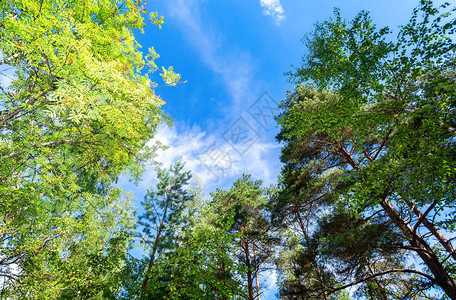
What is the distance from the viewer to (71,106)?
9.79ft

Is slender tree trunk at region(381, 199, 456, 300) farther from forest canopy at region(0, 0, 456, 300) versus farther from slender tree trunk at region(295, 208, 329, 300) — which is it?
slender tree trunk at region(295, 208, 329, 300)

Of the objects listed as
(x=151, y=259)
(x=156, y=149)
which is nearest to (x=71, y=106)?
(x=156, y=149)

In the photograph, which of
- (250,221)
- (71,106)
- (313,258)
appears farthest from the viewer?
Result: (250,221)

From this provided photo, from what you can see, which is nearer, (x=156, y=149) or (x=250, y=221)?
(x=156, y=149)

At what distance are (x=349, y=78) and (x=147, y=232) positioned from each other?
33.6ft

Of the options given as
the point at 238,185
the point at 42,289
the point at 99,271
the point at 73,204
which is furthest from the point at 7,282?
the point at 238,185

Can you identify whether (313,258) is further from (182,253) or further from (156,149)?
(156,149)

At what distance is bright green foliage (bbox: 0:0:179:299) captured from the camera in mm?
3035

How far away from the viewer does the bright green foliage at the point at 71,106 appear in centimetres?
304

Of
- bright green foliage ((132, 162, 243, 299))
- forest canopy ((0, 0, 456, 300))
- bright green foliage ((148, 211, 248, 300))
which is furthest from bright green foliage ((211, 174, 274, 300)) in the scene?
bright green foliage ((148, 211, 248, 300))

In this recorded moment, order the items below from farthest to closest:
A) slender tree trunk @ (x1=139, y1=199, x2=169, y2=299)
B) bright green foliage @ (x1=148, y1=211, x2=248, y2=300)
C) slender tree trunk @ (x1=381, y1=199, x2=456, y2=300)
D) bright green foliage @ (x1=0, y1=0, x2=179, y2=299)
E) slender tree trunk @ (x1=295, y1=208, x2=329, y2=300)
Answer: slender tree trunk @ (x1=295, y1=208, x2=329, y2=300) < slender tree trunk @ (x1=139, y1=199, x2=169, y2=299) < bright green foliage @ (x1=148, y1=211, x2=248, y2=300) < slender tree trunk @ (x1=381, y1=199, x2=456, y2=300) < bright green foliage @ (x1=0, y1=0, x2=179, y2=299)

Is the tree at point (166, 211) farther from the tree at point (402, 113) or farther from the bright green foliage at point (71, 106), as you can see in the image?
the tree at point (402, 113)

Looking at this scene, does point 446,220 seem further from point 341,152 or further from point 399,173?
point 341,152

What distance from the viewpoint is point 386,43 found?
462 cm
